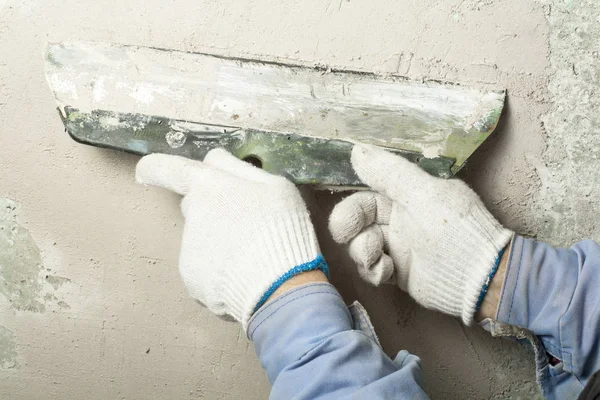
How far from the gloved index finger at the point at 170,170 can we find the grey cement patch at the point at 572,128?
0.66 m

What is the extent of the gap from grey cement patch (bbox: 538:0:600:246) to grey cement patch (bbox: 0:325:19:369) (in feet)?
3.72

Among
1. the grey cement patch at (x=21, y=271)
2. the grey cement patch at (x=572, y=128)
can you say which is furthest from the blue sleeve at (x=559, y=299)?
the grey cement patch at (x=21, y=271)

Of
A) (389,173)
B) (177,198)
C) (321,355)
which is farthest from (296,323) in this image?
(177,198)

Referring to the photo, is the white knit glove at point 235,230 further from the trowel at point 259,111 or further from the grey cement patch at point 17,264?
the grey cement patch at point 17,264

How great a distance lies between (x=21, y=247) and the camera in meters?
1.09

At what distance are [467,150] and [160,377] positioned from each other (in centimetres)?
81

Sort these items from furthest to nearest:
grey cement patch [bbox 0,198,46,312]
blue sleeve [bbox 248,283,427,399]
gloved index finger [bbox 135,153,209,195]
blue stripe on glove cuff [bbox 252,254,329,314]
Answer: grey cement patch [bbox 0,198,46,312]
gloved index finger [bbox 135,153,209,195]
blue stripe on glove cuff [bbox 252,254,329,314]
blue sleeve [bbox 248,283,427,399]

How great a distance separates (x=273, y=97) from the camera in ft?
3.19

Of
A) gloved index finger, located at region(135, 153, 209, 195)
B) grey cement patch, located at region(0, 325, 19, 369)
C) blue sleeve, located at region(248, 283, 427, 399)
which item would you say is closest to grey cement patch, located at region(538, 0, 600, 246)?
blue sleeve, located at region(248, 283, 427, 399)

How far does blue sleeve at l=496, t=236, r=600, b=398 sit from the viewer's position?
0.84 metres

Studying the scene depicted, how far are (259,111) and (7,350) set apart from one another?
2.53ft

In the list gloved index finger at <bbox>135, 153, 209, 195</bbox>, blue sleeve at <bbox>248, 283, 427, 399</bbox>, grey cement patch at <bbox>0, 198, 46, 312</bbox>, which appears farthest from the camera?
grey cement patch at <bbox>0, 198, 46, 312</bbox>

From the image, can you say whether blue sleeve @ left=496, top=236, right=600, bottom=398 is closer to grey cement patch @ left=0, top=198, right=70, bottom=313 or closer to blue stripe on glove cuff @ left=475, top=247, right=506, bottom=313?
blue stripe on glove cuff @ left=475, top=247, right=506, bottom=313

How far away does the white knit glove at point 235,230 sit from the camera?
840 mm
